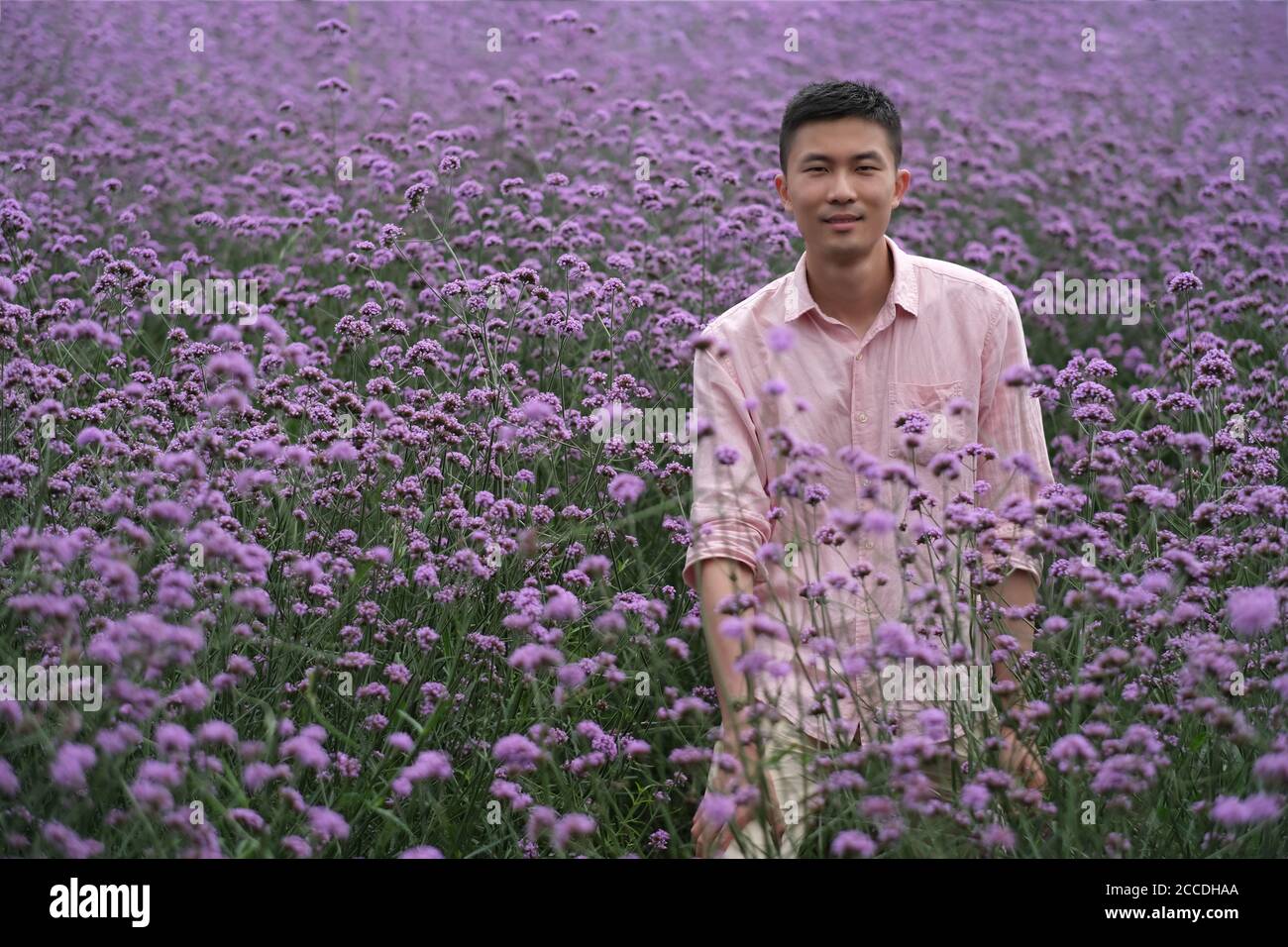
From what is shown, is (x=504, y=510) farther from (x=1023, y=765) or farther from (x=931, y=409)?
(x=1023, y=765)

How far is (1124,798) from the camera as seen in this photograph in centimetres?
263

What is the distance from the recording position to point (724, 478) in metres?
3.36

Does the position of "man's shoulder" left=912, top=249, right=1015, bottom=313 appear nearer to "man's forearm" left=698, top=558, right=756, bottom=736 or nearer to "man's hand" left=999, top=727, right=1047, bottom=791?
"man's forearm" left=698, top=558, right=756, bottom=736

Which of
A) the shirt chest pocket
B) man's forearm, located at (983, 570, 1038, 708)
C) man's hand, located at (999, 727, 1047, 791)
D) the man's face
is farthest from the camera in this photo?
the shirt chest pocket

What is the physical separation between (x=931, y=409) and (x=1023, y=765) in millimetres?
1028

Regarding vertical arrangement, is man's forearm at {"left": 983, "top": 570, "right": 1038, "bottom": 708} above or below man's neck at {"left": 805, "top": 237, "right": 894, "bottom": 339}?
below

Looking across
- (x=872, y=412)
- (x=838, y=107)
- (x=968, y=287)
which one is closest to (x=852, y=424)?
(x=872, y=412)

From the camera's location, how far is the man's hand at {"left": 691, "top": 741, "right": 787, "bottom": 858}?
2629 millimetres

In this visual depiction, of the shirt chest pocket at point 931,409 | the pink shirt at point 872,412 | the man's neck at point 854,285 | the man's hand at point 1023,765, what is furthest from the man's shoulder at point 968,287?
the man's hand at point 1023,765

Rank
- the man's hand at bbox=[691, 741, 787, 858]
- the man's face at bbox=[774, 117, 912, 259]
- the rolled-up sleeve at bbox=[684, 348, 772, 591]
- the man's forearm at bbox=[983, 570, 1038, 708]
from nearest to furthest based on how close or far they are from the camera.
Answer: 1. the man's hand at bbox=[691, 741, 787, 858]
2. the rolled-up sleeve at bbox=[684, 348, 772, 591]
3. the man's forearm at bbox=[983, 570, 1038, 708]
4. the man's face at bbox=[774, 117, 912, 259]

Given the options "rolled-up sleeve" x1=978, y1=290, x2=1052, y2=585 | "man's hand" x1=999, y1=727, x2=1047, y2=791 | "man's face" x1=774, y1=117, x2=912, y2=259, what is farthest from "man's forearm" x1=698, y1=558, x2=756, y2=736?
"man's face" x1=774, y1=117, x2=912, y2=259

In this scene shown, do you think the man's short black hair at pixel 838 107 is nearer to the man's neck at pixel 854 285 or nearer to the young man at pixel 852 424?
the young man at pixel 852 424

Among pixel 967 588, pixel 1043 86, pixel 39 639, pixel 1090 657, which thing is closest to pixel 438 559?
pixel 39 639

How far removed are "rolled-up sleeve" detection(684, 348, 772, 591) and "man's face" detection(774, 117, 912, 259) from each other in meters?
0.46
